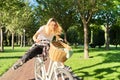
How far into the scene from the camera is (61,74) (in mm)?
7270

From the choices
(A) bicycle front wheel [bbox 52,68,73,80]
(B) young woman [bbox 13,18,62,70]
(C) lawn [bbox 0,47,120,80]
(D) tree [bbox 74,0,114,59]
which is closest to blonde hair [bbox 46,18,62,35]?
(B) young woman [bbox 13,18,62,70]

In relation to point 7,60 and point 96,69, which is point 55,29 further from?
point 7,60

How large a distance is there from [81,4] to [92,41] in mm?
39730

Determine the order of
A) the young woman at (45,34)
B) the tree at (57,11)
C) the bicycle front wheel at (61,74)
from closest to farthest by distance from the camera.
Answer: the bicycle front wheel at (61,74), the young woman at (45,34), the tree at (57,11)

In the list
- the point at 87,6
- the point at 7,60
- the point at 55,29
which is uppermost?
the point at 87,6

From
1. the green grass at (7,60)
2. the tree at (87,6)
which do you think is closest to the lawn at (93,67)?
the green grass at (7,60)

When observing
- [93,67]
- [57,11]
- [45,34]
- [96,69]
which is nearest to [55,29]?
[45,34]

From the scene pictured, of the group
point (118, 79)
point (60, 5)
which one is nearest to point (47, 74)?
point (118, 79)

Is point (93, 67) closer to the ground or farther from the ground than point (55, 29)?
closer to the ground

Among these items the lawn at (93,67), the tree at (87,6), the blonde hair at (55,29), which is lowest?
the lawn at (93,67)

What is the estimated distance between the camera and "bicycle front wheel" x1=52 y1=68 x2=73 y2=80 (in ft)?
22.9

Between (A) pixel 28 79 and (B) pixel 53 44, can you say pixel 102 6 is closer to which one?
(A) pixel 28 79

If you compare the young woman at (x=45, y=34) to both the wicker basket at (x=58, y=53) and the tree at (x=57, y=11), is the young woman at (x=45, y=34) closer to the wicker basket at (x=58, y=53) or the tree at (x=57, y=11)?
the wicker basket at (x=58, y=53)

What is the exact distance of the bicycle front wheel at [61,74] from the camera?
698cm
